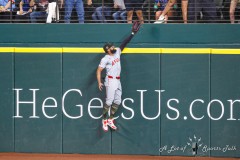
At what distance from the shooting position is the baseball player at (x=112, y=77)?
15570mm

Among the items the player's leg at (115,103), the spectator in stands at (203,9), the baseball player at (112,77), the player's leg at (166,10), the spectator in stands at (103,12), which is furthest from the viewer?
the spectator in stands at (103,12)

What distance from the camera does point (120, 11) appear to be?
16.4 metres

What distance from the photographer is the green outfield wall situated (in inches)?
619

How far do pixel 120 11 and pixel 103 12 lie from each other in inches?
15.0

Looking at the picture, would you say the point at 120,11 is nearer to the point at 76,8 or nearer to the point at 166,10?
the point at 76,8

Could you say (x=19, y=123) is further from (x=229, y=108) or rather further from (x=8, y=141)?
(x=229, y=108)

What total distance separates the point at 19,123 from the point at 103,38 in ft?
8.19

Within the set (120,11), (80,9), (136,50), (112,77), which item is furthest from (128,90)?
(80,9)

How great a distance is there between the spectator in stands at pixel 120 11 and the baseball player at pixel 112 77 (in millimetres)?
676

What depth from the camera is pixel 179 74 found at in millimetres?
15789

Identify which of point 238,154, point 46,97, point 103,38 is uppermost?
point 103,38

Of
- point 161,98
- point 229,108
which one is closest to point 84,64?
point 161,98

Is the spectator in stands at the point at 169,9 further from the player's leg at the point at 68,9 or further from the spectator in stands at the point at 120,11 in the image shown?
the player's leg at the point at 68,9
